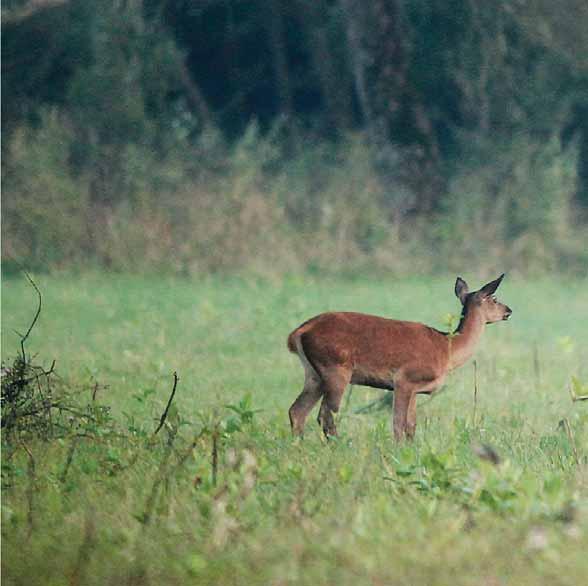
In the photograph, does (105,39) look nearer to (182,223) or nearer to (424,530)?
(182,223)

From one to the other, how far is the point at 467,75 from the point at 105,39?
7.07 meters

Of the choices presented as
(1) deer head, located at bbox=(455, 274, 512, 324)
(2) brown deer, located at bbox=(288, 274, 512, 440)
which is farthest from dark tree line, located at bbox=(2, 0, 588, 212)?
(2) brown deer, located at bbox=(288, 274, 512, 440)

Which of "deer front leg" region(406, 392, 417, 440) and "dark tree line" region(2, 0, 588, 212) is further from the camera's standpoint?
"dark tree line" region(2, 0, 588, 212)

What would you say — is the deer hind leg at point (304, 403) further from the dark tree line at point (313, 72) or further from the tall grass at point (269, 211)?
the dark tree line at point (313, 72)

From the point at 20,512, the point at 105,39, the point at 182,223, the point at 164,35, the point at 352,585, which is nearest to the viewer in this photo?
the point at 352,585

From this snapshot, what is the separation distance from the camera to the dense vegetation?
21.6 meters

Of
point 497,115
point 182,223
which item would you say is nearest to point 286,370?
point 182,223

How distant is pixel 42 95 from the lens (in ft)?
94.6

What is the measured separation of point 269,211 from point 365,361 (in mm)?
12863

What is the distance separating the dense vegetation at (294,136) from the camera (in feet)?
71.0

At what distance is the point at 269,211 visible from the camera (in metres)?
21.8

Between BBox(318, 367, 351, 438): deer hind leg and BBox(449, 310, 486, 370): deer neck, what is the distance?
0.77 m

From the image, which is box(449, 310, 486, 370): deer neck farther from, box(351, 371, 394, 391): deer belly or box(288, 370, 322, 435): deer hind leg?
box(288, 370, 322, 435): deer hind leg

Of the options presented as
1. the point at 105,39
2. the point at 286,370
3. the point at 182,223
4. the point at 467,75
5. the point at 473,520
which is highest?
the point at 467,75
